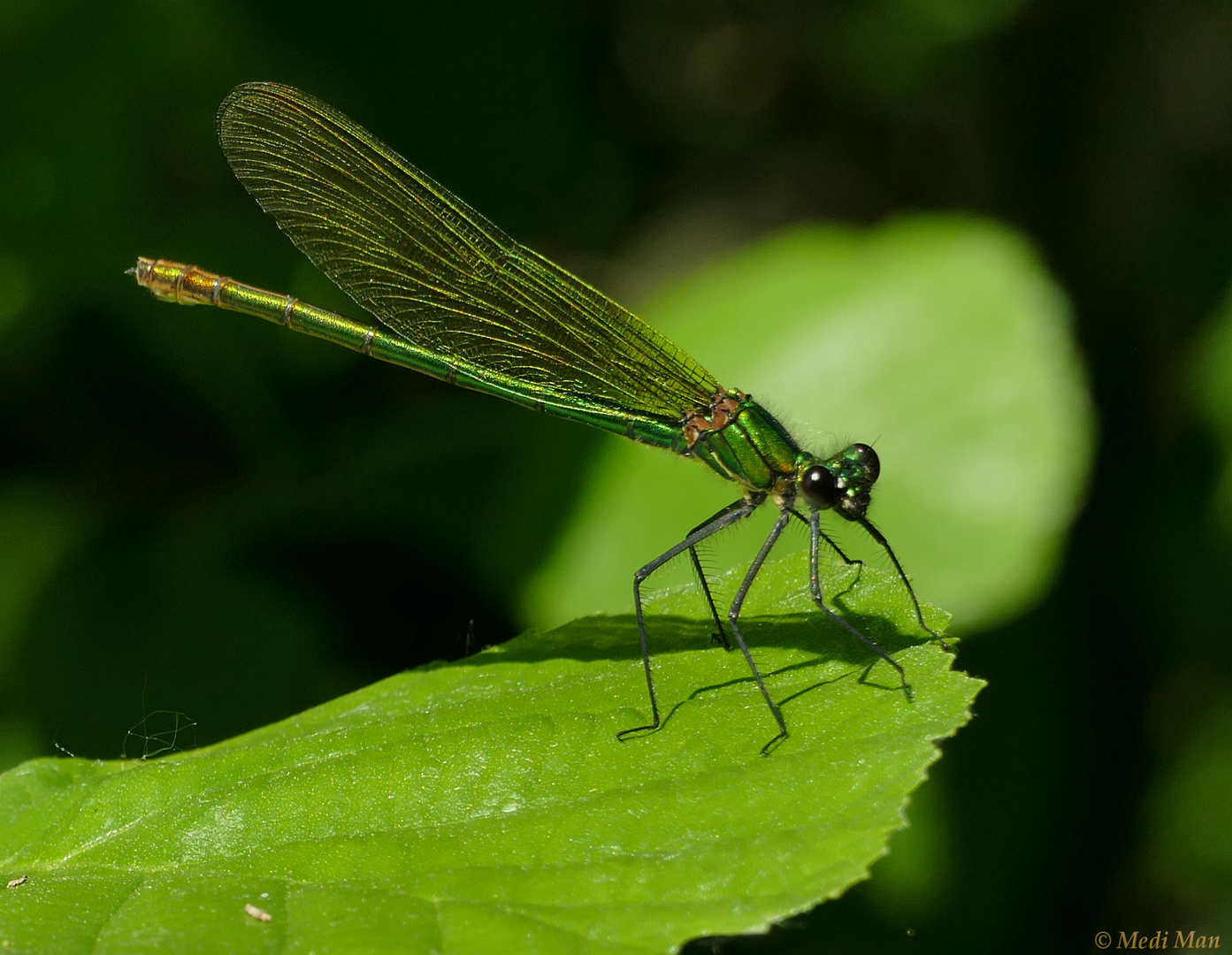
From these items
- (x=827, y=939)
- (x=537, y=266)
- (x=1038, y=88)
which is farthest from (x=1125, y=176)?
(x=827, y=939)

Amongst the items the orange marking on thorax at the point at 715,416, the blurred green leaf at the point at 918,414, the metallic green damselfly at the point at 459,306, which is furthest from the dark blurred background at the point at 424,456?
the orange marking on thorax at the point at 715,416

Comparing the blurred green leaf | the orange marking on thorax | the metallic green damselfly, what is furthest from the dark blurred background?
the orange marking on thorax

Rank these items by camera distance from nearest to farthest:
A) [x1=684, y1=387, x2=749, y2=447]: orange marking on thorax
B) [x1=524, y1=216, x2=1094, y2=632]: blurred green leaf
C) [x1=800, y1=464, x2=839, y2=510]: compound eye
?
[x1=800, y1=464, x2=839, y2=510]: compound eye → [x1=684, y1=387, x2=749, y2=447]: orange marking on thorax → [x1=524, y1=216, x2=1094, y2=632]: blurred green leaf

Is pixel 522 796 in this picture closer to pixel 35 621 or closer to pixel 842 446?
pixel 842 446

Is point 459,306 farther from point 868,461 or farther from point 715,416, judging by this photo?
point 868,461

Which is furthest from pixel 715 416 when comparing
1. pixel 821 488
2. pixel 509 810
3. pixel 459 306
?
pixel 509 810

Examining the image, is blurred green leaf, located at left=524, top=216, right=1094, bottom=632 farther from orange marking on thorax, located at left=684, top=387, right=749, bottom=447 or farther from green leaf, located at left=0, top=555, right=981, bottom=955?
green leaf, located at left=0, top=555, right=981, bottom=955
